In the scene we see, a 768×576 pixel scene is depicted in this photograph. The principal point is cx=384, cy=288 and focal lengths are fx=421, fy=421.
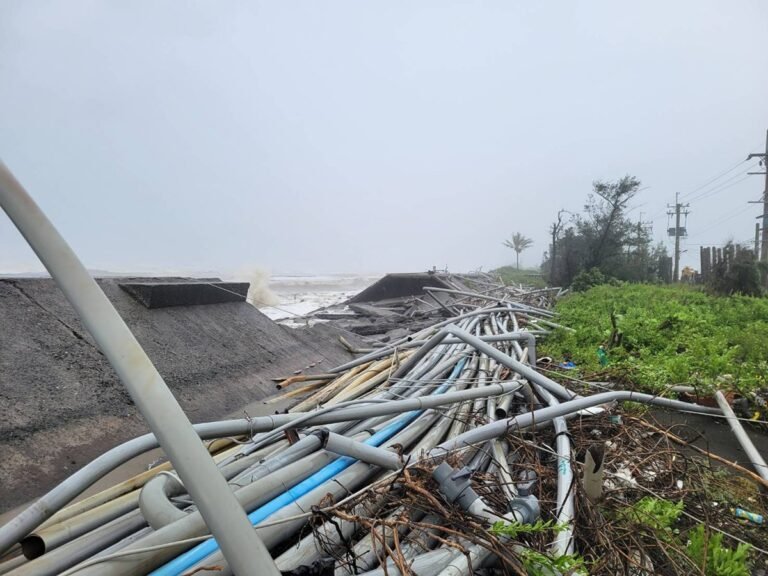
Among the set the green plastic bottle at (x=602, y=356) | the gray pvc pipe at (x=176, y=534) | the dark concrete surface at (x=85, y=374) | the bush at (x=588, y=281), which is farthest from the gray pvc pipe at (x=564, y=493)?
the bush at (x=588, y=281)

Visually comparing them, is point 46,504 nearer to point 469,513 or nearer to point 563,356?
point 469,513

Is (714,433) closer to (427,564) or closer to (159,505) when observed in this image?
(427,564)

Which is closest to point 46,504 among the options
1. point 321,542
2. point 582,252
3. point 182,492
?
point 182,492

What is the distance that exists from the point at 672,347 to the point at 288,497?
515 cm

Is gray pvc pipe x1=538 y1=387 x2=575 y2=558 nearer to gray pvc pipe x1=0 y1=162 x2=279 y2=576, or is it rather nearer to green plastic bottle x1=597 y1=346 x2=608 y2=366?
gray pvc pipe x1=0 y1=162 x2=279 y2=576

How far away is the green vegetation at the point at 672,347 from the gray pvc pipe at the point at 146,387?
370 centimetres

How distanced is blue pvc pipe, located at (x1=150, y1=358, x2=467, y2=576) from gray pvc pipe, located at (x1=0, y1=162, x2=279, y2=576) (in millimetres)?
447

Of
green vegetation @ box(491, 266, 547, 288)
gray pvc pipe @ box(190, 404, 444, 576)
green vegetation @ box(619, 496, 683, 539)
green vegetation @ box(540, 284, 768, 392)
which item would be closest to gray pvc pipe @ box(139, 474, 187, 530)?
gray pvc pipe @ box(190, 404, 444, 576)

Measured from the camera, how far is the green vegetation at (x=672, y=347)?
3.82 metres

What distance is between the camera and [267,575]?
0.68 m

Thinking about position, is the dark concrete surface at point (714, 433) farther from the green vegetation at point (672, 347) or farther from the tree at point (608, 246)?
the tree at point (608, 246)

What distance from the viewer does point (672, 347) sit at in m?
5.02

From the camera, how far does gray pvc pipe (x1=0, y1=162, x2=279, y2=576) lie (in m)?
0.69

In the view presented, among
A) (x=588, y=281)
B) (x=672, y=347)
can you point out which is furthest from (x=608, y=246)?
(x=672, y=347)
